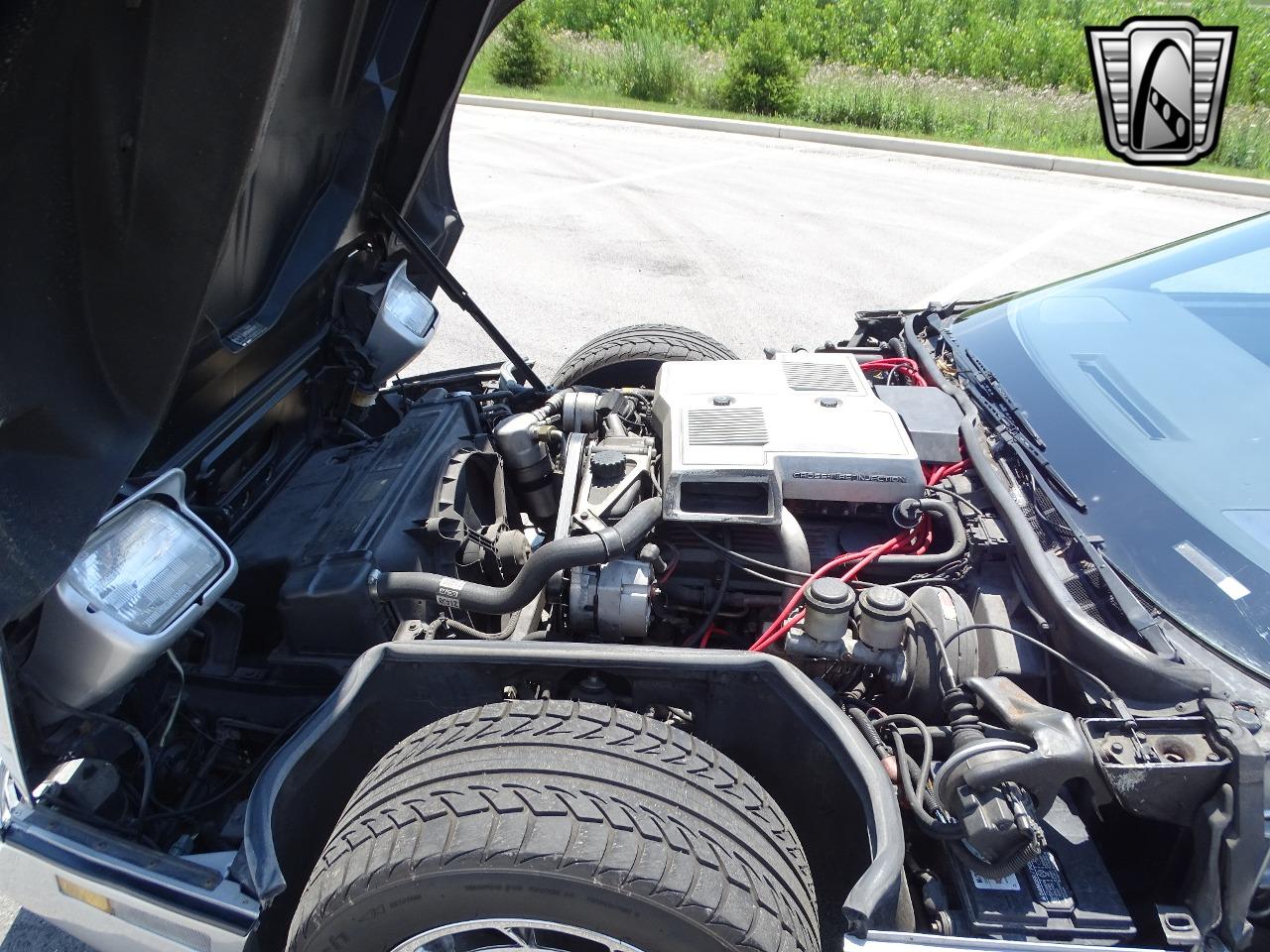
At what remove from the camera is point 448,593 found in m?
2.20

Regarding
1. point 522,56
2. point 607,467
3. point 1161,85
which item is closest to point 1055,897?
point 607,467

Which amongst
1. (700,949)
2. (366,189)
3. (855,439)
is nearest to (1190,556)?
(855,439)

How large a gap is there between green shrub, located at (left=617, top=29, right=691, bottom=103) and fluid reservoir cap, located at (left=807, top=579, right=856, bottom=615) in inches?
673

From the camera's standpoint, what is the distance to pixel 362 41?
2400mm

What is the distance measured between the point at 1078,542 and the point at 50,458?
7.41 ft

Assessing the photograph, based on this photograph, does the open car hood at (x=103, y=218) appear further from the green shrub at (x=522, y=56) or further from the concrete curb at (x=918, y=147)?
the green shrub at (x=522, y=56)

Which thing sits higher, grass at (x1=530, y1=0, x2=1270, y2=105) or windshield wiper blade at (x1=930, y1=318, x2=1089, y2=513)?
windshield wiper blade at (x1=930, y1=318, x2=1089, y2=513)

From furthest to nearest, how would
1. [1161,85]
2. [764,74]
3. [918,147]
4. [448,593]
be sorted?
[764,74], [918,147], [1161,85], [448,593]

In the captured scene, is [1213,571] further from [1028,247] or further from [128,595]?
[1028,247]

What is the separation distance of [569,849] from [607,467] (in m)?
1.09

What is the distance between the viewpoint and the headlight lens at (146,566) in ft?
5.68

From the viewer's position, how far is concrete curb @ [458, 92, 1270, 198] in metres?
11.4

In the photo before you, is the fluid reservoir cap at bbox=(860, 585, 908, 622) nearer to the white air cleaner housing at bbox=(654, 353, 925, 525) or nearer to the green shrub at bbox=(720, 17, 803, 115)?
the white air cleaner housing at bbox=(654, 353, 925, 525)

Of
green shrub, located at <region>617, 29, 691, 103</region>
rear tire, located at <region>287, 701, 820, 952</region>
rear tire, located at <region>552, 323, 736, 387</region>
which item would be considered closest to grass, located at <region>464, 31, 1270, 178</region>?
green shrub, located at <region>617, 29, 691, 103</region>
